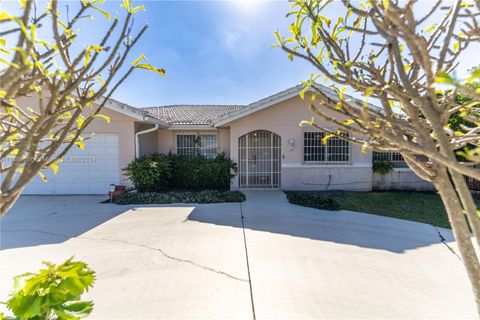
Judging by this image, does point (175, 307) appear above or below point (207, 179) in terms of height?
below

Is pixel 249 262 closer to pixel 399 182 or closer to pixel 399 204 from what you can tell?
pixel 399 204

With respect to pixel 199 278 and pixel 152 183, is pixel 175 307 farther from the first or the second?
pixel 152 183

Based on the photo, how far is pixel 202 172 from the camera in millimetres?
11734

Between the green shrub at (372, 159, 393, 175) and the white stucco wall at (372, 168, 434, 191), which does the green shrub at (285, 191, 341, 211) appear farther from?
the white stucco wall at (372, 168, 434, 191)

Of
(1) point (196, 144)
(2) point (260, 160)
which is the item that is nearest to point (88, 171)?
(1) point (196, 144)

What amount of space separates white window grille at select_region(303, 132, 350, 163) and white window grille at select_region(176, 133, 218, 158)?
508 centimetres

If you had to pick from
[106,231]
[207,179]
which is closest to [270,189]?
[207,179]

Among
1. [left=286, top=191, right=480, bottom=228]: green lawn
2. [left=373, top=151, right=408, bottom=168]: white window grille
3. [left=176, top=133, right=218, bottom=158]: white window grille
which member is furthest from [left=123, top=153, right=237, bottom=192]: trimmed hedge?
[left=373, top=151, right=408, bottom=168]: white window grille

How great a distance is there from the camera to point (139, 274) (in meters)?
4.16

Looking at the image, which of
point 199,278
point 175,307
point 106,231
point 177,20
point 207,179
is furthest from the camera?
point 207,179

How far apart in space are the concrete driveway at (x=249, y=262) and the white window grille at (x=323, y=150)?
450cm

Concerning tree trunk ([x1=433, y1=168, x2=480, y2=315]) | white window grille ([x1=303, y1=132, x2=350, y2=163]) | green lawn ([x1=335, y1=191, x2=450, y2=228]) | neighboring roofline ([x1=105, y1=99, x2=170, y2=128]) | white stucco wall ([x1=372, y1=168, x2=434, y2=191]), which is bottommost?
green lawn ([x1=335, y1=191, x2=450, y2=228])

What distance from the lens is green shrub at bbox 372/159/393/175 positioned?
11.9m

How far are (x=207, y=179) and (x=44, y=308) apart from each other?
10272mm
